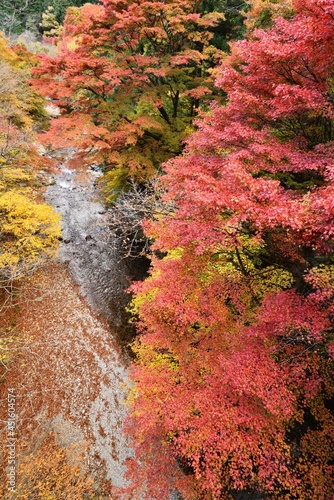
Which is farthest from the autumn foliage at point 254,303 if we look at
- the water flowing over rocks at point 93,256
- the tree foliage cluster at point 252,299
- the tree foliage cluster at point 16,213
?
the tree foliage cluster at point 16,213

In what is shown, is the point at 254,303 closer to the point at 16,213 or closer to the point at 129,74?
the point at 16,213

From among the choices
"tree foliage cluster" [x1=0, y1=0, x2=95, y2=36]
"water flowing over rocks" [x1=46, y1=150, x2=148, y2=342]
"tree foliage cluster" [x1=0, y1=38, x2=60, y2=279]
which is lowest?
"water flowing over rocks" [x1=46, y1=150, x2=148, y2=342]

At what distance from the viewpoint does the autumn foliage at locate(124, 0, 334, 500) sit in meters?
5.59

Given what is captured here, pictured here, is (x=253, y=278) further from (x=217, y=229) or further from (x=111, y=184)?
(x=111, y=184)

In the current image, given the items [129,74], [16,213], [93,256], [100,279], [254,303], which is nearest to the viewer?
[254,303]

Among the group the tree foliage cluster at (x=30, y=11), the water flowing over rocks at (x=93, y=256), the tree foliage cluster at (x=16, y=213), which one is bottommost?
the water flowing over rocks at (x=93, y=256)

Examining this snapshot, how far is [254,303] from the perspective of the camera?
806 centimetres

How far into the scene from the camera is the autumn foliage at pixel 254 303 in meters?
5.59

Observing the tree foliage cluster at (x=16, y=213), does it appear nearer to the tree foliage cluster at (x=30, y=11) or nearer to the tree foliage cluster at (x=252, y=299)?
the tree foliage cluster at (x=252, y=299)

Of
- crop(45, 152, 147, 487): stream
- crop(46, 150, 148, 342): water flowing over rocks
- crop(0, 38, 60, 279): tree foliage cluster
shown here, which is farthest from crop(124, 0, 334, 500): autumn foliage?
crop(0, 38, 60, 279): tree foliage cluster

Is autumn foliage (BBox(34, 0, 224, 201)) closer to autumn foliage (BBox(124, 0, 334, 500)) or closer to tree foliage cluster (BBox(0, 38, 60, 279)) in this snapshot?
tree foliage cluster (BBox(0, 38, 60, 279))

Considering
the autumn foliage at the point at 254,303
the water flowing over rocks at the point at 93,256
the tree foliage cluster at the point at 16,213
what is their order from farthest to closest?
the water flowing over rocks at the point at 93,256 → the tree foliage cluster at the point at 16,213 → the autumn foliage at the point at 254,303

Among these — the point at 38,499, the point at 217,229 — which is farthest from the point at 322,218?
the point at 38,499

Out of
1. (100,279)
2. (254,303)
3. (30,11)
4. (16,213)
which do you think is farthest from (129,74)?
(30,11)
